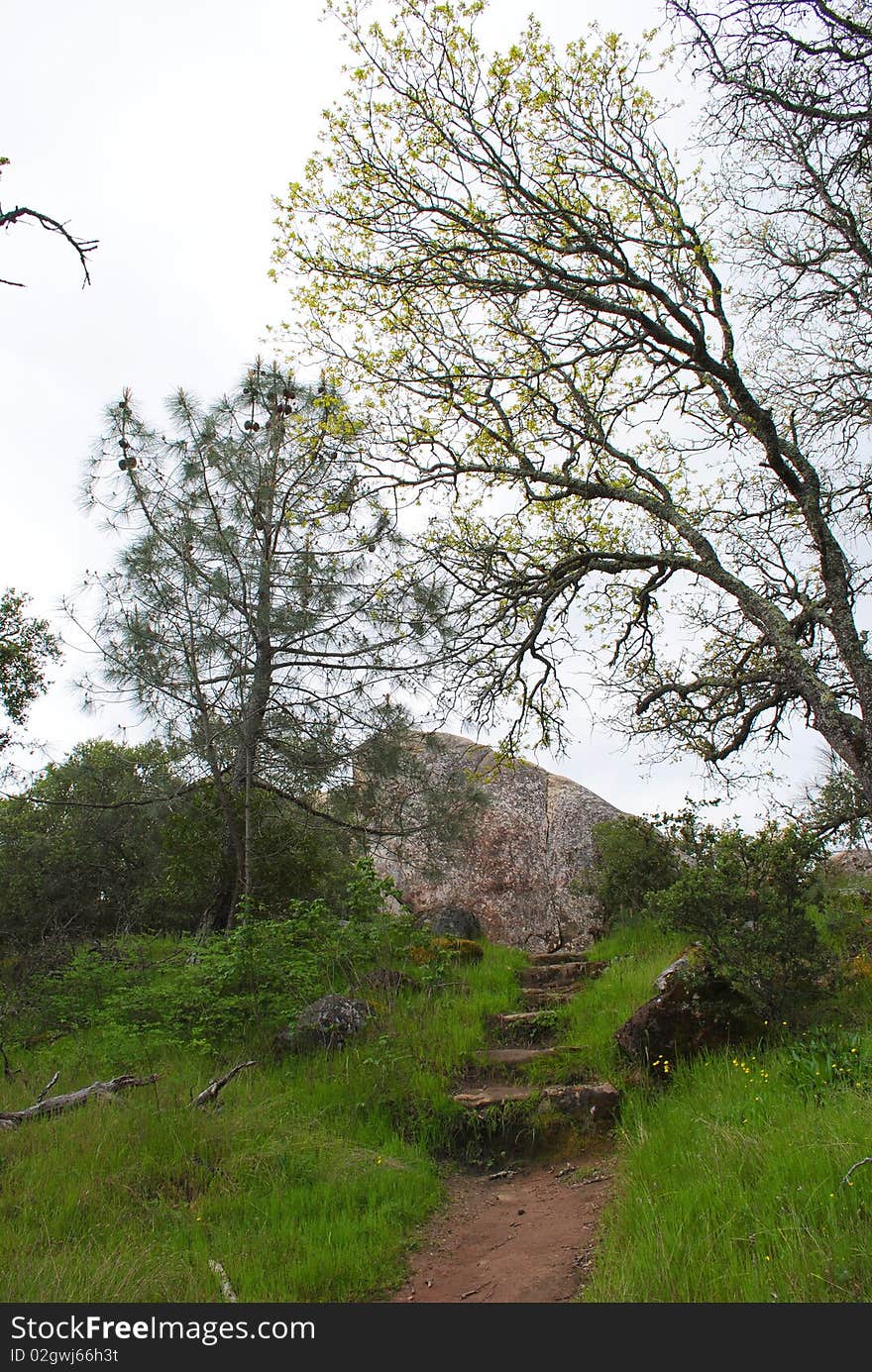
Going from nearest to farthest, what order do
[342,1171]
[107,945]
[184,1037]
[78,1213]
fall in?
1. [78,1213]
2. [342,1171]
3. [184,1037]
4. [107,945]

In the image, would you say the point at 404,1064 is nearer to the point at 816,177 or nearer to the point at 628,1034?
the point at 628,1034

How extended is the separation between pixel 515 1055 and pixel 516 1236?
2.82 meters

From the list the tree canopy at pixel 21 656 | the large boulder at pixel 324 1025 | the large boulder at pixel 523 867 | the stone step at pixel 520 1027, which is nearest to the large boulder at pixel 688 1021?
the stone step at pixel 520 1027

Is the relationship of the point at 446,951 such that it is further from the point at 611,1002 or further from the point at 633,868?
the point at 633,868

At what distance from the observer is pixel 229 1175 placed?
5.10 metres

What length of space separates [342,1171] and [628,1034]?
2.93m

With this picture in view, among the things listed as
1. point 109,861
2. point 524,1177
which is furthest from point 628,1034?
point 109,861

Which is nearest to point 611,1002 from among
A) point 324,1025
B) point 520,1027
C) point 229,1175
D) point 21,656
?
point 520,1027

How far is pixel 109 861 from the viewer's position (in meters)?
12.3

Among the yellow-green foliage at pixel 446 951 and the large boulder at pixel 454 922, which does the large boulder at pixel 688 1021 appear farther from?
the large boulder at pixel 454 922

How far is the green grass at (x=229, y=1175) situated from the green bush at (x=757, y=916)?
2.56m

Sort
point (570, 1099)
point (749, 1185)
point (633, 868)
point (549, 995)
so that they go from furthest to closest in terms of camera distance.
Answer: point (633, 868), point (549, 995), point (570, 1099), point (749, 1185)

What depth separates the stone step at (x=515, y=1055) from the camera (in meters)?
7.56
